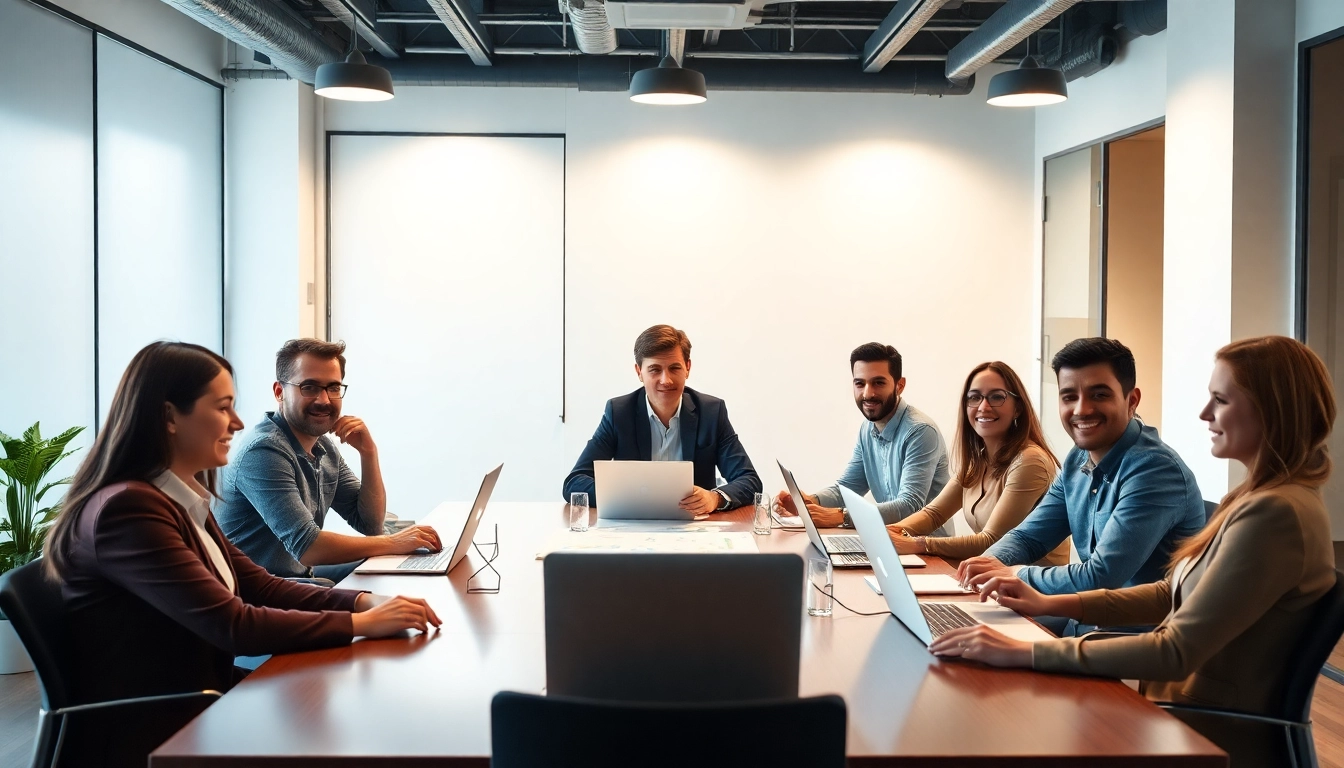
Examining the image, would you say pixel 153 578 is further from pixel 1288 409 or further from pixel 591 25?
pixel 591 25

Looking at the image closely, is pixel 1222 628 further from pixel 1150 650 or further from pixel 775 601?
pixel 775 601

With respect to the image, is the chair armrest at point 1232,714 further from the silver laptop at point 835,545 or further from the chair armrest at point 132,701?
the chair armrest at point 132,701

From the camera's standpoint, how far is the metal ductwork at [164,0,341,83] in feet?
16.0

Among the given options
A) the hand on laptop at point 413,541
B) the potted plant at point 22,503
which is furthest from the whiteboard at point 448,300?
the hand on laptop at point 413,541

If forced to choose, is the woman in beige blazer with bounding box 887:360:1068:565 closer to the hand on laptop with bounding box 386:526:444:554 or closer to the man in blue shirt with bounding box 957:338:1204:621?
the man in blue shirt with bounding box 957:338:1204:621

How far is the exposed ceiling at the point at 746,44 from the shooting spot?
595 centimetres

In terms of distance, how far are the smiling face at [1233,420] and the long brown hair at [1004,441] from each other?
124 centimetres

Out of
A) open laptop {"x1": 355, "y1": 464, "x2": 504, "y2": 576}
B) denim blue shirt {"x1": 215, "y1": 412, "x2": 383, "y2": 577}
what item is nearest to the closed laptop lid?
open laptop {"x1": 355, "y1": 464, "x2": 504, "y2": 576}

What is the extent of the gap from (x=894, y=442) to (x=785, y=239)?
3.13 m

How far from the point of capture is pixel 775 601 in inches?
64.9

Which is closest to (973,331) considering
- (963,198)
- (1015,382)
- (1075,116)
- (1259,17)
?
(963,198)

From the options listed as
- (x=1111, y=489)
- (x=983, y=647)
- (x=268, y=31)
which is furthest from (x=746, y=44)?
(x=983, y=647)

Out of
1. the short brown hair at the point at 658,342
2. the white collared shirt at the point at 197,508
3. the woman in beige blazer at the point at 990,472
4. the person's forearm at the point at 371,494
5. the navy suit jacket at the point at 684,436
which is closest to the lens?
the white collared shirt at the point at 197,508

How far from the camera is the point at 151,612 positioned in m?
2.20
